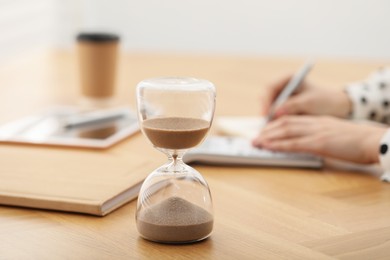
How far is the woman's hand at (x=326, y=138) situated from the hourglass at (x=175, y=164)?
0.45 m

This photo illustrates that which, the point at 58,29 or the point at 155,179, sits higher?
the point at 155,179

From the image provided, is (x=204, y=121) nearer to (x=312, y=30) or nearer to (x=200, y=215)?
(x=200, y=215)

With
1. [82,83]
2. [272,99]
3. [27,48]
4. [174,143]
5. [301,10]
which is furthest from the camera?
[301,10]

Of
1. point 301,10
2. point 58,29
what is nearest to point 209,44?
point 301,10

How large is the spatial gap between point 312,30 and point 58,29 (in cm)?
146

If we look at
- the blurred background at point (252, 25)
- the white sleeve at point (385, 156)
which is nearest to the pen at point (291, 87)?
the white sleeve at point (385, 156)

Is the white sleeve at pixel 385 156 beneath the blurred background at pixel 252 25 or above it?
above

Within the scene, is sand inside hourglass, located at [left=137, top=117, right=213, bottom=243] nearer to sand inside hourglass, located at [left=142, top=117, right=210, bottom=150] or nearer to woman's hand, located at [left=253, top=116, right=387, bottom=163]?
sand inside hourglass, located at [left=142, top=117, right=210, bottom=150]

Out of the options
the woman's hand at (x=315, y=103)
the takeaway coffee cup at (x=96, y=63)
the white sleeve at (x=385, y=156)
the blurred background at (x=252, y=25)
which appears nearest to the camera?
the white sleeve at (x=385, y=156)

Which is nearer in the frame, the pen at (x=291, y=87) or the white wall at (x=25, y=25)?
the pen at (x=291, y=87)

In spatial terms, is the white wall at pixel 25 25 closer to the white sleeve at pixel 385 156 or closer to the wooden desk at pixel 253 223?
the wooden desk at pixel 253 223

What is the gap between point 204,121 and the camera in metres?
0.94

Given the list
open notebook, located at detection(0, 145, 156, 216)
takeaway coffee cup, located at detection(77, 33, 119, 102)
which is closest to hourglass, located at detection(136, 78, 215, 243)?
open notebook, located at detection(0, 145, 156, 216)

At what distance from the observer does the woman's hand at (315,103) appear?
1605mm
